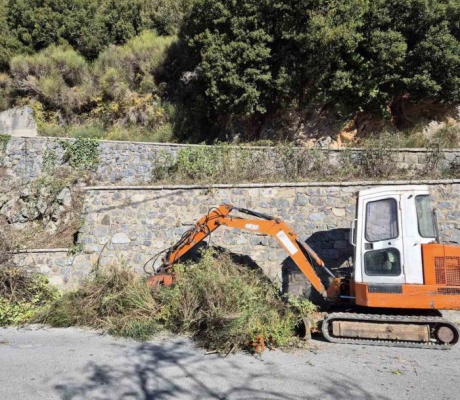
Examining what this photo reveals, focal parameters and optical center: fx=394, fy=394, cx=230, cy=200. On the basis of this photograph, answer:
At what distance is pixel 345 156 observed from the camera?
10281mm

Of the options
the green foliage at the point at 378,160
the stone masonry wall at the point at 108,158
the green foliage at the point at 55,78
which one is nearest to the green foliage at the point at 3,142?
the stone masonry wall at the point at 108,158

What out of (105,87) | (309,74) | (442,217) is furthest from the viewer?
(105,87)

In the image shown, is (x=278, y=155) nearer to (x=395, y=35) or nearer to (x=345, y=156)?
(x=345, y=156)

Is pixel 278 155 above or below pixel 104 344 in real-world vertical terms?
above

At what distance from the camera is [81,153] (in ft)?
39.7

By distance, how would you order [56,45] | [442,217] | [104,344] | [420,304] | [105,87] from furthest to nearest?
1. [56,45]
2. [105,87]
3. [442,217]
4. [104,344]
5. [420,304]

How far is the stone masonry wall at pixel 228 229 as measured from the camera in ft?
28.0

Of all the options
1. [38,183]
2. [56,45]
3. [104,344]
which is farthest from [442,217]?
[56,45]

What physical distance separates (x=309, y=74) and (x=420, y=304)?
348 inches

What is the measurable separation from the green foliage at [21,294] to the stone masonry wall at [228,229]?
714 mm

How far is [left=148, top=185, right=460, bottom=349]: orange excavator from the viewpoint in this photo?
5.75m

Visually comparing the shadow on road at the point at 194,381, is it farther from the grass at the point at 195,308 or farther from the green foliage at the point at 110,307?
the green foliage at the point at 110,307

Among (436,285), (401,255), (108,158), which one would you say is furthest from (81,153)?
(436,285)

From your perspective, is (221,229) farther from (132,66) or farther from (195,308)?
(132,66)
